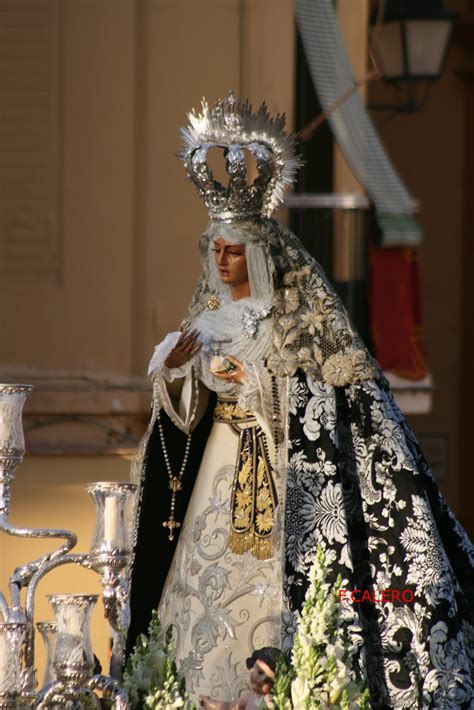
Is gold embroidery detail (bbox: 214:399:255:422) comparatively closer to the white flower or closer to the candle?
the candle

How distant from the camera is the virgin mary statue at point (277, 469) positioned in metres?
7.09

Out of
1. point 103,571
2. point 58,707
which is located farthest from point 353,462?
point 58,707

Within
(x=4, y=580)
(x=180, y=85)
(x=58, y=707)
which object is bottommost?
(x=4, y=580)

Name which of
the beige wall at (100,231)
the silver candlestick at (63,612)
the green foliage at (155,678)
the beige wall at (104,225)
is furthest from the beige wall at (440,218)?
the green foliage at (155,678)

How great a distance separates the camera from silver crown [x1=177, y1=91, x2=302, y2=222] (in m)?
7.26

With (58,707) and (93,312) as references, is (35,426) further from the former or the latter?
(58,707)

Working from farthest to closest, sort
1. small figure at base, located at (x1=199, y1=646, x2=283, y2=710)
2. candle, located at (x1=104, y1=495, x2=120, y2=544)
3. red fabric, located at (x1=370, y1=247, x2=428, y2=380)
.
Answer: red fabric, located at (x1=370, y1=247, x2=428, y2=380) < small figure at base, located at (x1=199, y1=646, x2=283, y2=710) < candle, located at (x1=104, y1=495, x2=120, y2=544)

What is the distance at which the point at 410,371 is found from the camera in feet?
40.2

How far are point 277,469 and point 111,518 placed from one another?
1881 mm

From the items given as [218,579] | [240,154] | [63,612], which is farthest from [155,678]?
[240,154]

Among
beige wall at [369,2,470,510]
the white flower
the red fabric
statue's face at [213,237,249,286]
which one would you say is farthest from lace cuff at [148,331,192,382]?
beige wall at [369,2,470,510]

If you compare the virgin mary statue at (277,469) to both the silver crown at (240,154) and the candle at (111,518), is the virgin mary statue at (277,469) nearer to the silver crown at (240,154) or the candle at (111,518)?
the silver crown at (240,154)

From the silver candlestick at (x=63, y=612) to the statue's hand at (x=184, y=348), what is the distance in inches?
62.9

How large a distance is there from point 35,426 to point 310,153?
11.4ft
